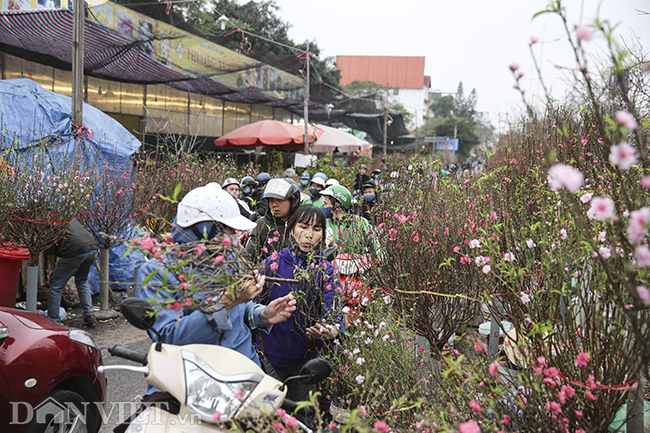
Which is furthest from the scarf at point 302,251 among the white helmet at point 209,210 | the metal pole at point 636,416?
the metal pole at point 636,416

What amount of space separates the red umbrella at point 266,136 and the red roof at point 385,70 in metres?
77.9

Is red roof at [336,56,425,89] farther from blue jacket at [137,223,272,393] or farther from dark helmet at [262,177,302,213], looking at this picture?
blue jacket at [137,223,272,393]

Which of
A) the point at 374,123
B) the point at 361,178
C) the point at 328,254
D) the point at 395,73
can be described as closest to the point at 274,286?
the point at 328,254

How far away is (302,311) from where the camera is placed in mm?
3221

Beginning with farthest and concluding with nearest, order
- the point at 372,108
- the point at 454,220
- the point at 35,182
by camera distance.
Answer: the point at 372,108 → the point at 35,182 → the point at 454,220

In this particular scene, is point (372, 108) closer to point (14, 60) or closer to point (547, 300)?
point (14, 60)

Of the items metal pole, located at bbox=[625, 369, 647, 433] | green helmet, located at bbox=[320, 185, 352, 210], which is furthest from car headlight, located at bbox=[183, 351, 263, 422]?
green helmet, located at bbox=[320, 185, 352, 210]

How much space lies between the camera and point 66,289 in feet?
24.2

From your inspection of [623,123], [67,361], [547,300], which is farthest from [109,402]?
[623,123]

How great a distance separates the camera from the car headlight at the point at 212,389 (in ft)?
6.35

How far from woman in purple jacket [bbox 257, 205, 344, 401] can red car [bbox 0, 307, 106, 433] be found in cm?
130

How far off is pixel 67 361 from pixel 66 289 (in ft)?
14.8

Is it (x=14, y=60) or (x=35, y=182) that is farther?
(x=14, y=60)

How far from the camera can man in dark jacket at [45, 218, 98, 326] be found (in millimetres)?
6004
